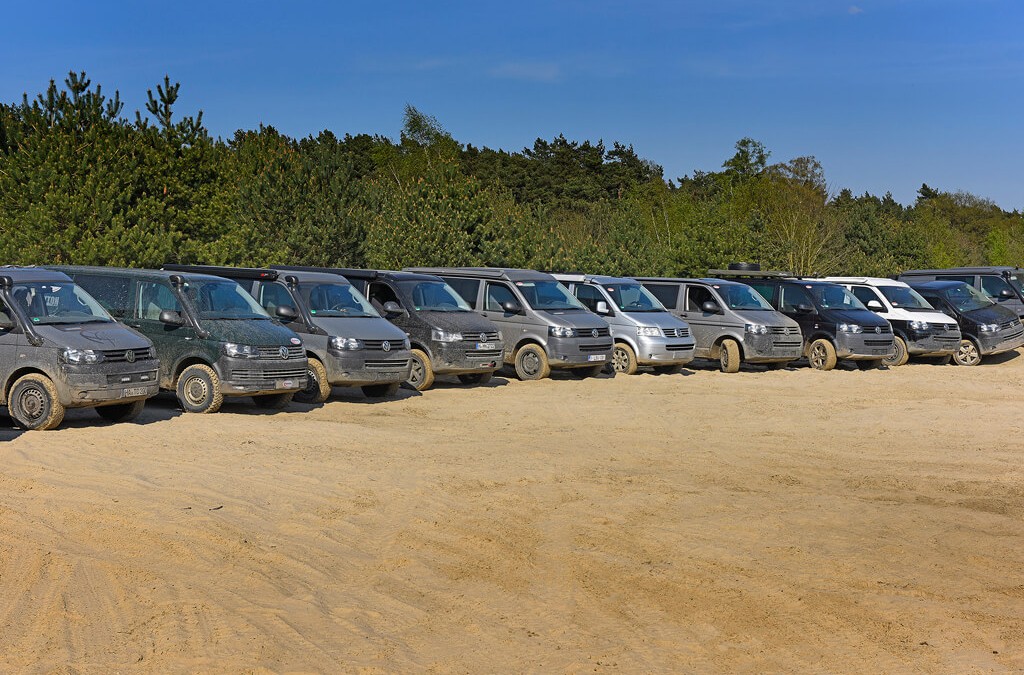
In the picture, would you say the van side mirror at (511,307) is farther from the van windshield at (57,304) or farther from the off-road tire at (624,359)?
the van windshield at (57,304)

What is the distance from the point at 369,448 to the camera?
13.1 meters

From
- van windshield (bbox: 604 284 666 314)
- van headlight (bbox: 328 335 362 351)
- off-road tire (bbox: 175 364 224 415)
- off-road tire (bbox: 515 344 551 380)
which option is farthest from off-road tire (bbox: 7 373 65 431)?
van windshield (bbox: 604 284 666 314)

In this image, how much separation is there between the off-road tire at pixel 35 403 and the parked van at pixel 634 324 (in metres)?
11.1

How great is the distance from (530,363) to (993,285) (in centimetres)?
1696

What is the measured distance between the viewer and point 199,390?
15539mm

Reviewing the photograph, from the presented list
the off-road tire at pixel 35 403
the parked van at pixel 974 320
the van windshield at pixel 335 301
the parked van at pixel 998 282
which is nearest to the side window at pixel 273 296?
the van windshield at pixel 335 301

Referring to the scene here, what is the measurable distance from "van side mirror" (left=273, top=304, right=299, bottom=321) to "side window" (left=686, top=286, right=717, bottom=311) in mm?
9892

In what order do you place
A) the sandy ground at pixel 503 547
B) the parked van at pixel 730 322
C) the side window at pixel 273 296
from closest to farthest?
the sandy ground at pixel 503 547 < the side window at pixel 273 296 < the parked van at pixel 730 322

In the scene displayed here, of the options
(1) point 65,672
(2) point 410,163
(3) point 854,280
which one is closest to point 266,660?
(1) point 65,672

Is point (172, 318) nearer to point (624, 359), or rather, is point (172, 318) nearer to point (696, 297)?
point (624, 359)

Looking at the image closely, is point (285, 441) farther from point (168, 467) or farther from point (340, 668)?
point (340, 668)

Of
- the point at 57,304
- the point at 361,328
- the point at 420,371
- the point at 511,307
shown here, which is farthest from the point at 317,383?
the point at 511,307

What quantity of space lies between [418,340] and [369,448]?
20.8 ft

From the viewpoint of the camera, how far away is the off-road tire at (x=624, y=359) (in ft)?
73.6
